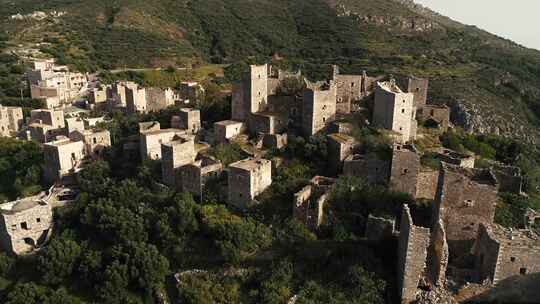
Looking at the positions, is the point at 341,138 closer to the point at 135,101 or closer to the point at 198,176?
the point at 198,176

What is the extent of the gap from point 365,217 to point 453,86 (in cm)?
3555

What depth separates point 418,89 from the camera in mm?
27281

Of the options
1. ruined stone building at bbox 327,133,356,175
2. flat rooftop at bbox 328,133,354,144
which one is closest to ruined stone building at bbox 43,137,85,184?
ruined stone building at bbox 327,133,356,175

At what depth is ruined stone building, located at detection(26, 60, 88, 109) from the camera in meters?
41.0

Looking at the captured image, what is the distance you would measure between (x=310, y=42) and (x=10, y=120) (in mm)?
48872

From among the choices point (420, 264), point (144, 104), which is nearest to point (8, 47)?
point (144, 104)

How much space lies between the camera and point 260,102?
26422mm

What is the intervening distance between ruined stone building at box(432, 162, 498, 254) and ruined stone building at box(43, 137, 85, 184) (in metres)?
19.2

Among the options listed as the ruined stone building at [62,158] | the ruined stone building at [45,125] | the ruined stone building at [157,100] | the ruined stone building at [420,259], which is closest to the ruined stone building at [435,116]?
the ruined stone building at [420,259]

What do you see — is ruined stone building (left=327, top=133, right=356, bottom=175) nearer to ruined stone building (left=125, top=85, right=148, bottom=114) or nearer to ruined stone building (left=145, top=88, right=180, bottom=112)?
ruined stone building (left=145, top=88, right=180, bottom=112)

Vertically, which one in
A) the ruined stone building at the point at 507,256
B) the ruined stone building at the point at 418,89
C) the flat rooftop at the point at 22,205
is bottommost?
the flat rooftop at the point at 22,205

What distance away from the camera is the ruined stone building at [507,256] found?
14125mm

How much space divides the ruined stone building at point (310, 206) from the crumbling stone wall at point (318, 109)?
5.02 m

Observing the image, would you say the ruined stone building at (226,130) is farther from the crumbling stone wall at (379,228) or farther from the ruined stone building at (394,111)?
the crumbling stone wall at (379,228)
